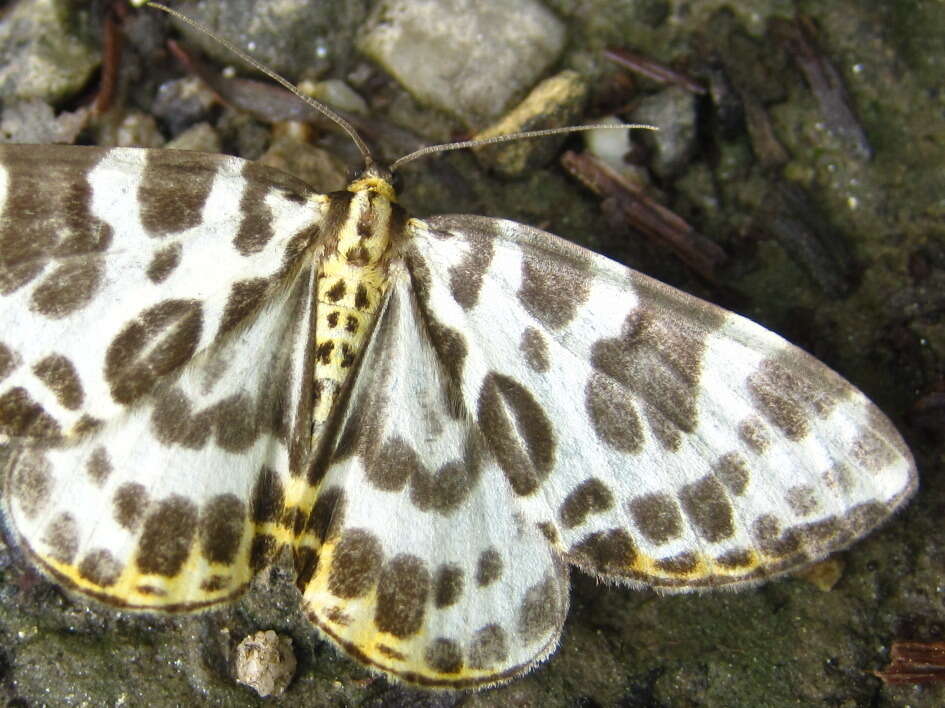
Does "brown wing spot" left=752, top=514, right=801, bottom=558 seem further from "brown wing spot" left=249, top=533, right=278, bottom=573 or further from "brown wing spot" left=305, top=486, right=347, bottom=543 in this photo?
"brown wing spot" left=249, top=533, right=278, bottom=573

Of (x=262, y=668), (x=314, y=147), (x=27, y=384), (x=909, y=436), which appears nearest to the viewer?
(x=27, y=384)

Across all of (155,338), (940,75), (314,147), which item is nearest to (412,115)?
(314,147)

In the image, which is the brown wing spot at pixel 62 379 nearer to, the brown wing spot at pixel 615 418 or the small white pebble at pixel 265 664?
the small white pebble at pixel 265 664

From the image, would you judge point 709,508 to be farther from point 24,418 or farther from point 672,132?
point 24,418

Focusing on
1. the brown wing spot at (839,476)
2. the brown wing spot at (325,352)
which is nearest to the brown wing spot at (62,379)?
the brown wing spot at (325,352)

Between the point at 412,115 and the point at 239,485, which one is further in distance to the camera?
the point at 412,115

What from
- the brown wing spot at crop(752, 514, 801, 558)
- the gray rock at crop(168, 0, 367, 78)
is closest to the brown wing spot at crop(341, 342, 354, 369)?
the brown wing spot at crop(752, 514, 801, 558)

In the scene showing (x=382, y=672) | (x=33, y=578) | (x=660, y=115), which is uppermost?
(x=660, y=115)

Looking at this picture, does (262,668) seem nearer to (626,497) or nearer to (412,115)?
(626,497)
